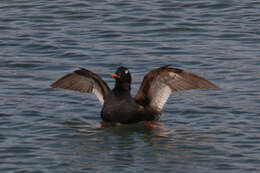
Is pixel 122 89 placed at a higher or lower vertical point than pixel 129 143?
higher

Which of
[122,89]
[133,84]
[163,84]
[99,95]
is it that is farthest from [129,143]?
[133,84]

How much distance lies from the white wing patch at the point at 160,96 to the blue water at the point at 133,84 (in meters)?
0.30

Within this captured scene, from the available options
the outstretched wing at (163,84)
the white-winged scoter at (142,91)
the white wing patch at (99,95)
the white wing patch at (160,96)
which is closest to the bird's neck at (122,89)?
the white-winged scoter at (142,91)

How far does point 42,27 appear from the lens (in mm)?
20094

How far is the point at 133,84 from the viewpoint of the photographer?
15172 millimetres

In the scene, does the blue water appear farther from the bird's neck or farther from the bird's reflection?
the bird's neck

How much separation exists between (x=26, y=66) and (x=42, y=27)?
12.5 ft

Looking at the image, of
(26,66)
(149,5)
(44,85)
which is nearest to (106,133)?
(44,85)

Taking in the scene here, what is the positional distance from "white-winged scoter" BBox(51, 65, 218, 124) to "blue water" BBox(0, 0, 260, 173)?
261mm

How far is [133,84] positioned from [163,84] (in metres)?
2.19

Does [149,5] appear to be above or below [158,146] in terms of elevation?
above

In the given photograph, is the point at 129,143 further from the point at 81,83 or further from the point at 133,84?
the point at 133,84

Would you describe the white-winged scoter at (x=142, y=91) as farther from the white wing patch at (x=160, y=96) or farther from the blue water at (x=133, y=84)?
the blue water at (x=133, y=84)

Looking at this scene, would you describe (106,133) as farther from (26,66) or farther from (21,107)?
(26,66)
